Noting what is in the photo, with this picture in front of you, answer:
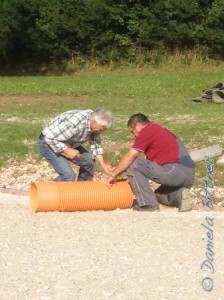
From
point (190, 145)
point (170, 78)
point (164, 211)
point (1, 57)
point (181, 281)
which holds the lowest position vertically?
point (1, 57)

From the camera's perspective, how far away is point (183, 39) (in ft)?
101

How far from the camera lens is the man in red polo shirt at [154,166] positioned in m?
8.63

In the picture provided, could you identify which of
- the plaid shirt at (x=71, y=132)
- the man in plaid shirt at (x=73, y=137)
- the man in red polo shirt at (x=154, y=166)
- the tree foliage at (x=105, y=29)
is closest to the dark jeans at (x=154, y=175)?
the man in red polo shirt at (x=154, y=166)

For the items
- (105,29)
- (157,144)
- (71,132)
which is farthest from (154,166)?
(105,29)

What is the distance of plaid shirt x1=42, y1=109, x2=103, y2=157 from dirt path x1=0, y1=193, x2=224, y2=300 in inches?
32.2

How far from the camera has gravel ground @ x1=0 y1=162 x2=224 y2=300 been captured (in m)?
6.00

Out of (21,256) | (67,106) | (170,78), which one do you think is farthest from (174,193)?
(170,78)

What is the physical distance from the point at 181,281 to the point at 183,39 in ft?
82.9

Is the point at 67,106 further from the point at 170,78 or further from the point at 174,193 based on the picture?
the point at 174,193

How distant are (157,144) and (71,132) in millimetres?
988

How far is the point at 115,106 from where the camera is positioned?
17.8 m

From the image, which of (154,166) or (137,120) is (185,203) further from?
(137,120)

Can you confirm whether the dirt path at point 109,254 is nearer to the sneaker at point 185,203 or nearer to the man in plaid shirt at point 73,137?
the sneaker at point 185,203

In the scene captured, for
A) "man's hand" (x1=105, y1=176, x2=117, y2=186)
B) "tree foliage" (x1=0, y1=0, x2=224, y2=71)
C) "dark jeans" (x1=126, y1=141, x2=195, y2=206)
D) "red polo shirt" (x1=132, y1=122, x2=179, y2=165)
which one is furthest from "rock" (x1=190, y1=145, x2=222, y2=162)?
"tree foliage" (x1=0, y1=0, x2=224, y2=71)
